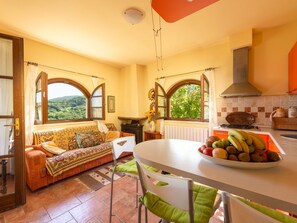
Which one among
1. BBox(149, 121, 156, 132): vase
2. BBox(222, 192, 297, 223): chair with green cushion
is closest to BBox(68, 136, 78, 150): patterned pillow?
BBox(149, 121, 156, 132): vase

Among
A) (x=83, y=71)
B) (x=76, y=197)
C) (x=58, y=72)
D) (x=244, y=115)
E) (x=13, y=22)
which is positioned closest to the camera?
(x=76, y=197)

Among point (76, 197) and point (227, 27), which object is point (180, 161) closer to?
point (76, 197)

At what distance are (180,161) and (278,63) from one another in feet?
8.48

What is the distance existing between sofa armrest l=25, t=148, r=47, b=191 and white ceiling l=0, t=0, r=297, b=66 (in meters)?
1.96

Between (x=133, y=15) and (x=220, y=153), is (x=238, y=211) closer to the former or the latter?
(x=220, y=153)

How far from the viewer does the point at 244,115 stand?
2531mm

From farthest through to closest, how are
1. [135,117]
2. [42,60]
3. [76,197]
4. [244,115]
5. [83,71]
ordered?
[135,117], [83,71], [42,60], [244,115], [76,197]

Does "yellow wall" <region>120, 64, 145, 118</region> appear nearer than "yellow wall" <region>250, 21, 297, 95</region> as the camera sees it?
No

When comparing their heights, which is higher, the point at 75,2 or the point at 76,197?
the point at 75,2

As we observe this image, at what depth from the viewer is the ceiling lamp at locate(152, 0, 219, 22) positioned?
152cm

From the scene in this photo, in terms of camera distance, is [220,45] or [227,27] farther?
[220,45]

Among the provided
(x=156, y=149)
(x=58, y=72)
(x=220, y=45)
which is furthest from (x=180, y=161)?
(x=58, y=72)

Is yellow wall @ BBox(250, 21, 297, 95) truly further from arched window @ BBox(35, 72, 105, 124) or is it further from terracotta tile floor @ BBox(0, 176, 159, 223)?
arched window @ BBox(35, 72, 105, 124)

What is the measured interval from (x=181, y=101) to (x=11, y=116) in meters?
3.20
